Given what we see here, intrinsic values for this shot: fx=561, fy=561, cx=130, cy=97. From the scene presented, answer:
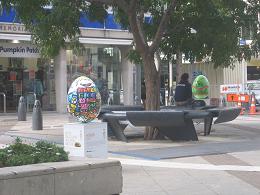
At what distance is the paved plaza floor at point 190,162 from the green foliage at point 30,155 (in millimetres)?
1474

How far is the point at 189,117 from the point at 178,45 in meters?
3.43

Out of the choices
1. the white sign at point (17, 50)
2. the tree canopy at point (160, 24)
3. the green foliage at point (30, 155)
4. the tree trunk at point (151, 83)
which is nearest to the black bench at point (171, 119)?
the tree trunk at point (151, 83)

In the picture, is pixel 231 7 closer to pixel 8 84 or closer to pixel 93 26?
pixel 93 26

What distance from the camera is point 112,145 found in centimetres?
1411

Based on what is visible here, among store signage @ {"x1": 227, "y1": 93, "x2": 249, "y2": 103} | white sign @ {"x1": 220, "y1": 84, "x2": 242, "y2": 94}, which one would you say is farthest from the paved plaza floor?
white sign @ {"x1": 220, "y1": 84, "x2": 242, "y2": 94}

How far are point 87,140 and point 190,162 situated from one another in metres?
2.89

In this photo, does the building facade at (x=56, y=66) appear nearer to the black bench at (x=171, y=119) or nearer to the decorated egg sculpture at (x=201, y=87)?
the decorated egg sculpture at (x=201, y=87)

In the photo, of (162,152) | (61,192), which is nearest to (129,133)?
(162,152)

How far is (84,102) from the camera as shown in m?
9.01

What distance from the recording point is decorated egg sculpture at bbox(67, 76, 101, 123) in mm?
8945

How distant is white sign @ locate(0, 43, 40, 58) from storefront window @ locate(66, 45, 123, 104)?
8.00ft

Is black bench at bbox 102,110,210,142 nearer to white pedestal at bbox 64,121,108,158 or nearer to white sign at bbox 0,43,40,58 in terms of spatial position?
white pedestal at bbox 64,121,108,158

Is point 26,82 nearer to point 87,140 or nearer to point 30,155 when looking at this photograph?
point 87,140

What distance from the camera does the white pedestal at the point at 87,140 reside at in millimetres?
8875
